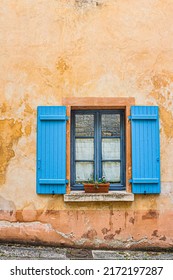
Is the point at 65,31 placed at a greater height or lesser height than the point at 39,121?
greater

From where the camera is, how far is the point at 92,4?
244 inches

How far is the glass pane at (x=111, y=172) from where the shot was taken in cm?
625

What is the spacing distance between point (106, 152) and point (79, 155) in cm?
45

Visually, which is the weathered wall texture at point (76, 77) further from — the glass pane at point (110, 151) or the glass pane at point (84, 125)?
the glass pane at point (110, 151)

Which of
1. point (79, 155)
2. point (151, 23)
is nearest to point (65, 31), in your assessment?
point (151, 23)

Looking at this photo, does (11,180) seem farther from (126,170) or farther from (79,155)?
(126,170)

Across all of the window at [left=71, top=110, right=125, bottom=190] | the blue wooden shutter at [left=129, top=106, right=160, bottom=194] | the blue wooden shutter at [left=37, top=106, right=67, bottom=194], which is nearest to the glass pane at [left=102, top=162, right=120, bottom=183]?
the window at [left=71, top=110, right=125, bottom=190]

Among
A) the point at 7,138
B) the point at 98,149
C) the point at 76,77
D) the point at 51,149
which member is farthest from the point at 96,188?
the point at 76,77

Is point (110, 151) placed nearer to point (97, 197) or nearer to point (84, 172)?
point (84, 172)

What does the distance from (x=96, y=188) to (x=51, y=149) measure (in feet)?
3.09

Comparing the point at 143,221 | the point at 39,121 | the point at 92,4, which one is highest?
the point at 92,4

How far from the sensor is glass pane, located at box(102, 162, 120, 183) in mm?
6250

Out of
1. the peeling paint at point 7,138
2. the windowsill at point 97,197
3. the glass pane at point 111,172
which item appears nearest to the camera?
the windowsill at point 97,197

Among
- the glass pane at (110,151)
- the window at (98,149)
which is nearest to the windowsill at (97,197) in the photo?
the window at (98,149)
